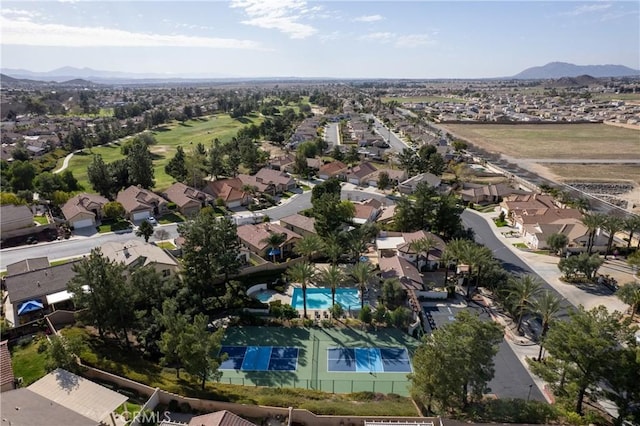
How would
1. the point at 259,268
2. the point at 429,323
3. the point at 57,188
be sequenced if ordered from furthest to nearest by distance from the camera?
the point at 57,188 → the point at 259,268 → the point at 429,323

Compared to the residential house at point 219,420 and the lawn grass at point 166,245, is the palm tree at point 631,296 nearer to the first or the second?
the residential house at point 219,420

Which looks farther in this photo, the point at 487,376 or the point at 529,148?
the point at 529,148

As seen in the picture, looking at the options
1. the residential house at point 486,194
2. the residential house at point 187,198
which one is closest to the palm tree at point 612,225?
the residential house at point 486,194

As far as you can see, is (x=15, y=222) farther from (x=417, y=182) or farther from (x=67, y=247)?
(x=417, y=182)

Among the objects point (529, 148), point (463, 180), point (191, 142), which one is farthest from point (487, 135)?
point (191, 142)

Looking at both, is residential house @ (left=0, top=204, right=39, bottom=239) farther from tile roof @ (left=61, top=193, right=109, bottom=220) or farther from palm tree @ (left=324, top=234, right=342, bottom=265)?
palm tree @ (left=324, top=234, right=342, bottom=265)

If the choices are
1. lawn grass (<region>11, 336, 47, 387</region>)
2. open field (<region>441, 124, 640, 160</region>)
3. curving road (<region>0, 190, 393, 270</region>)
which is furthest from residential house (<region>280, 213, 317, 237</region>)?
open field (<region>441, 124, 640, 160</region>)

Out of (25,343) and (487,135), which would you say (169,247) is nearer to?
(25,343)
